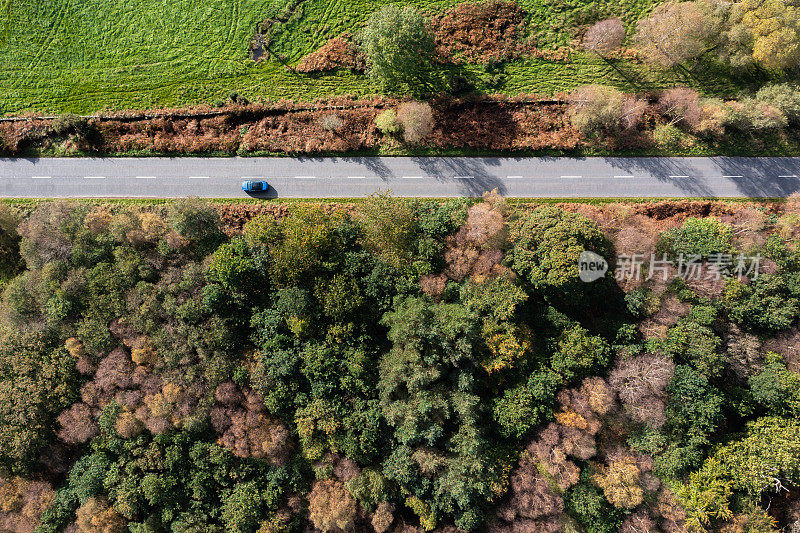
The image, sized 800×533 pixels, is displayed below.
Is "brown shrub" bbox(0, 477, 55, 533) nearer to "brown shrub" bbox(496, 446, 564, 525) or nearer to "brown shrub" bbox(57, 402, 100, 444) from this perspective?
"brown shrub" bbox(57, 402, 100, 444)

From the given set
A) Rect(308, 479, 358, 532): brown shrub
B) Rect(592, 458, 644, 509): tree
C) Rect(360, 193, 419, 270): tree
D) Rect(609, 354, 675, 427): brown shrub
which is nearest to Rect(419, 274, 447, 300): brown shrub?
Rect(360, 193, 419, 270): tree

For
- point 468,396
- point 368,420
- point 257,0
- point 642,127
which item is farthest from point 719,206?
point 257,0

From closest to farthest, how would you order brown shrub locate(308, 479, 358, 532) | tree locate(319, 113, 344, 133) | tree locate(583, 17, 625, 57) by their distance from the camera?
brown shrub locate(308, 479, 358, 532), tree locate(319, 113, 344, 133), tree locate(583, 17, 625, 57)

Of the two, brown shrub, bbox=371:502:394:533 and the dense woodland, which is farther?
brown shrub, bbox=371:502:394:533

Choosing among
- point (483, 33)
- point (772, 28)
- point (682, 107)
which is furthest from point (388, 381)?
point (772, 28)

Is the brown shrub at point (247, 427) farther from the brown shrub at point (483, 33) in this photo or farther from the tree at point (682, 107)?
the tree at point (682, 107)

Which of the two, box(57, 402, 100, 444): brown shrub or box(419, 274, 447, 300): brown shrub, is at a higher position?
box(419, 274, 447, 300): brown shrub

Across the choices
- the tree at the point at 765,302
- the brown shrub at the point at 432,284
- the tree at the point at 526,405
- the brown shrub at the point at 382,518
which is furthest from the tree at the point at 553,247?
the brown shrub at the point at 382,518

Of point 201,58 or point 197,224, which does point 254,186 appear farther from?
point 201,58
